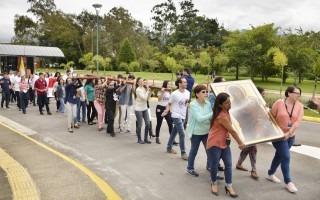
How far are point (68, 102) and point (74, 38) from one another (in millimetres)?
54906

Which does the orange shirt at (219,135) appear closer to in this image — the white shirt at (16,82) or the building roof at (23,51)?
the white shirt at (16,82)

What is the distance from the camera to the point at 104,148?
27.2 ft

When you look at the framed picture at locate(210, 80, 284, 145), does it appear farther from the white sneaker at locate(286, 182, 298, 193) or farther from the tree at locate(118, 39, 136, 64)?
the tree at locate(118, 39, 136, 64)

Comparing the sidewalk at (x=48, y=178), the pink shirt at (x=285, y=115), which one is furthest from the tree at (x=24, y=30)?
the pink shirt at (x=285, y=115)

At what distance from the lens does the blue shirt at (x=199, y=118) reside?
566 cm

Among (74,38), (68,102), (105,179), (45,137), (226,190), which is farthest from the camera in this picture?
(74,38)

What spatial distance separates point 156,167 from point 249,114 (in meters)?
2.19

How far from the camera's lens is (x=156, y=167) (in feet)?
22.2

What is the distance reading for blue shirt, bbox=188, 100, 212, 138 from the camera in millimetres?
5659

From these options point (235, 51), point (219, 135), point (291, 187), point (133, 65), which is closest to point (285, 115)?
point (291, 187)

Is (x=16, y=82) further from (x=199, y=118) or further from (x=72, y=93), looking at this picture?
(x=199, y=118)

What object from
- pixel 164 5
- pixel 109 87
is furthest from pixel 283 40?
pixel 164 5

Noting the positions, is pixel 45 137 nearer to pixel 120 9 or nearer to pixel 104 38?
pixel 104 38

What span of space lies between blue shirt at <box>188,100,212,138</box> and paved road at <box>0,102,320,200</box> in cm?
90
